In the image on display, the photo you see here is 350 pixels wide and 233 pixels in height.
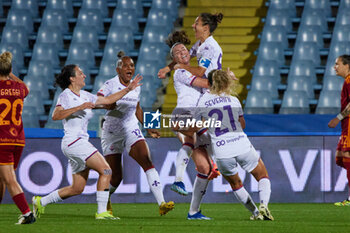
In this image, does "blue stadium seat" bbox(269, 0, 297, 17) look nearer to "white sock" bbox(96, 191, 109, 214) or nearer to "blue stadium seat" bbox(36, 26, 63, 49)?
"blue stadium seat" bbox(36, 26, 63, 49)

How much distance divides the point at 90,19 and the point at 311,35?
→ 574cm

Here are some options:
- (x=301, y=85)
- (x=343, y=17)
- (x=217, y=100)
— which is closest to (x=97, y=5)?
(x=301, y=85)

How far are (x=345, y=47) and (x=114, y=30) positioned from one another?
5.78 m

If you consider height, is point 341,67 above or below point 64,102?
above

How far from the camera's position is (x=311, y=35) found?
16.5 m

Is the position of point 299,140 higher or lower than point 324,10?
lower

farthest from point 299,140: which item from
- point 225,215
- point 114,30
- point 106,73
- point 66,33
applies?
point 66,33

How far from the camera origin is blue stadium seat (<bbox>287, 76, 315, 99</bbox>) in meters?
15.1

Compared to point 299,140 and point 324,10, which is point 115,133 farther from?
point 324,10

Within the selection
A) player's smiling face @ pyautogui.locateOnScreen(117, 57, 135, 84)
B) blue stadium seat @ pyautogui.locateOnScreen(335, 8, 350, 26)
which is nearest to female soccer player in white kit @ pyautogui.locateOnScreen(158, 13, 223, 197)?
player's smiling face @ pyautogui.locateOnScreen(117, 57, 135, 84)

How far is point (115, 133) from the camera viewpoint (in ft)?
26.7

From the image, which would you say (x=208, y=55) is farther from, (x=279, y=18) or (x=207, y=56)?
(x=279, y=18)

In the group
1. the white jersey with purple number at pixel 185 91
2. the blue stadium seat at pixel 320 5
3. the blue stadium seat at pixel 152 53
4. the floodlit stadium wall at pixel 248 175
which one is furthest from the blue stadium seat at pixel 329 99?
the white jersey with purple number at pixel 185 91

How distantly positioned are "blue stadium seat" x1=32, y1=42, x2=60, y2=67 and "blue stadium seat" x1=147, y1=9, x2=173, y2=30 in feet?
8.23
